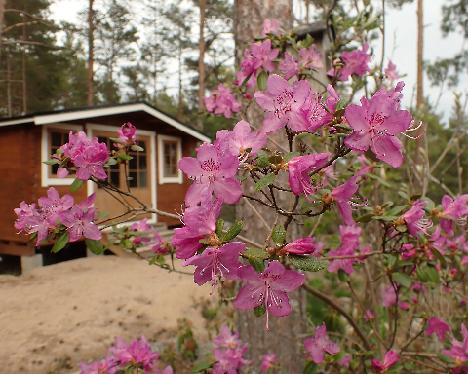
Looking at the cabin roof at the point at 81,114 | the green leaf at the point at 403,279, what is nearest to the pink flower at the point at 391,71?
the green leaf at the point at 403,279

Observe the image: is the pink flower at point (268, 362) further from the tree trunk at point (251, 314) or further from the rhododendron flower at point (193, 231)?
the rhododendron flower at point (193, 231)

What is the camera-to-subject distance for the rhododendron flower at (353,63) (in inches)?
79.5

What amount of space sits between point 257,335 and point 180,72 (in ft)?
57.4

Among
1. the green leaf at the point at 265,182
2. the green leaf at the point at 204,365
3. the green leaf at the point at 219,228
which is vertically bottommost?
the green leaf at the point at 204,365

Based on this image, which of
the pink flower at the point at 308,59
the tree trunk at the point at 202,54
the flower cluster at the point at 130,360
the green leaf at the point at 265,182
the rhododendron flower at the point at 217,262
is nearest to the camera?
the rhododendron flower at the point at 217,262

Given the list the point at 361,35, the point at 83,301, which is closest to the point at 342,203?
the point at 361,35

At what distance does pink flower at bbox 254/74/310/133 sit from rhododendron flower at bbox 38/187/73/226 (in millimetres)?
736

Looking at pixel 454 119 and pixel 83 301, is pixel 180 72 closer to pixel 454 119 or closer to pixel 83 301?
pixel 83 301

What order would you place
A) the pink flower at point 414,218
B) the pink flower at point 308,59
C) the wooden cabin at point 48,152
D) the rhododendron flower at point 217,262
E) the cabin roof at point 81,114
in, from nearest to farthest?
the rhododendron flower at point 217,262
the pink flower at point 414,218
the pink flower at point 308,59
the cabin roof at point 81,114
the wooden cabin at point 48,152

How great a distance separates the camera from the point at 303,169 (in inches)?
30.2

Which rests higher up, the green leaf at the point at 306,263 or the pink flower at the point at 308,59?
the pink flower at the point at 308,59

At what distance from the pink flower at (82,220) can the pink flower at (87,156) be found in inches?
3.2

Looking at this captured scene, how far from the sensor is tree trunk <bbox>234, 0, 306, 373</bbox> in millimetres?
2657

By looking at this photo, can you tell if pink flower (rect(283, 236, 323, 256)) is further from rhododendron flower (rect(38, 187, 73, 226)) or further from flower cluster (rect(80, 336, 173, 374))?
flower cluster (rect(80, 336, 173, 374))
